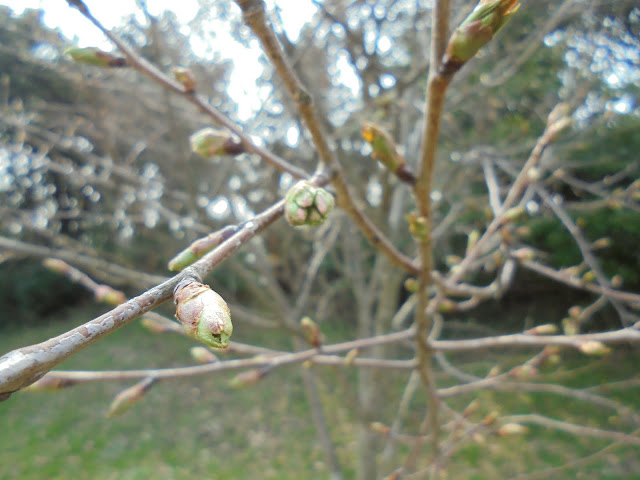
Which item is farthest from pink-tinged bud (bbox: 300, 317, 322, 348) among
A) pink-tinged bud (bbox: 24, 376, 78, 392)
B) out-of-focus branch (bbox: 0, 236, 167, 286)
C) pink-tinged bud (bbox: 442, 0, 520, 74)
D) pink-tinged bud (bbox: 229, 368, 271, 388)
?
out-of-focus branch (bbox: 0, 236, 167, 286)

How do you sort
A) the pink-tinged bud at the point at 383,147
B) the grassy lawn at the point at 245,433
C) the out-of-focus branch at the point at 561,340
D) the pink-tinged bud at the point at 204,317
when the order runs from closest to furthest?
the pink-tinged bud at the point at 204,317, the pink-tinged bud at the point at 383,147, the out-of-focus branch at the point at 561,340, the grassy lawn at the point at 245,433

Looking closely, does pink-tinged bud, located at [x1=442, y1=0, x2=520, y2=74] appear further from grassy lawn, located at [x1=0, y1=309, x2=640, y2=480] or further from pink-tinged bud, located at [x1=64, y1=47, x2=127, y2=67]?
grassy lawn, located at [x1=0, y1=309, x2=640, y2=480]

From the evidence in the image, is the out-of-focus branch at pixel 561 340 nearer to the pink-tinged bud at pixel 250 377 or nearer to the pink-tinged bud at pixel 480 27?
the pink-tinged bud at pixel 250 377

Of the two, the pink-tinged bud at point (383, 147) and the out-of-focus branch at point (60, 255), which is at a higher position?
the out-of-focus branch at point (60, 255)

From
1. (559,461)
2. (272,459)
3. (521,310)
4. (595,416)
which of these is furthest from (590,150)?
(272,459)

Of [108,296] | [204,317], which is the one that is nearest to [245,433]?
[108,296]

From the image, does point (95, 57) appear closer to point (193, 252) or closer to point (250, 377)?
point (193, 252)

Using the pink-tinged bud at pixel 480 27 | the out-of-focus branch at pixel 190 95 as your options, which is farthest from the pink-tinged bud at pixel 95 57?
the pink-tinged bud at pixel 480 27
